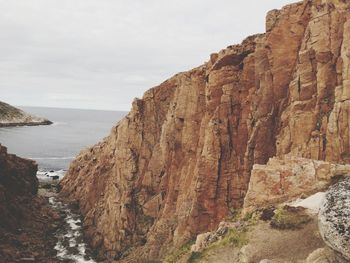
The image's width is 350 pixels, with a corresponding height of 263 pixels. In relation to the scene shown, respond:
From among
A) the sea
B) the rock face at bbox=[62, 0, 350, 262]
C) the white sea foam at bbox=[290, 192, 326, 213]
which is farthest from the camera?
the sea

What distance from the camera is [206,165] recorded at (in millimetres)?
51406

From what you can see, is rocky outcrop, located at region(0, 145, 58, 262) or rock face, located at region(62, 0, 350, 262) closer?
rock face, located at region(62, 0, 350, 262)

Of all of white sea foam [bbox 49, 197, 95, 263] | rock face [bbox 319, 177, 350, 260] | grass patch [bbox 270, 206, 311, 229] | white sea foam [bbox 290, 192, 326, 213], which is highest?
rock face [bbox 319, 177, 350, 260]

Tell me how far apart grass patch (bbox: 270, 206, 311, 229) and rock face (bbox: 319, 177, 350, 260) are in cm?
664

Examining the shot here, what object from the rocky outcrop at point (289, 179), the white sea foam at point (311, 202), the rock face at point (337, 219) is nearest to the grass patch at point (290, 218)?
the white sea foam at point (311, 202)

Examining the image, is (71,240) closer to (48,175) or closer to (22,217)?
(22,217)

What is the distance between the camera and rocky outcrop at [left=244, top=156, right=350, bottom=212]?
30094mm

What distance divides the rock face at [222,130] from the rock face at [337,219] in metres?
16.8

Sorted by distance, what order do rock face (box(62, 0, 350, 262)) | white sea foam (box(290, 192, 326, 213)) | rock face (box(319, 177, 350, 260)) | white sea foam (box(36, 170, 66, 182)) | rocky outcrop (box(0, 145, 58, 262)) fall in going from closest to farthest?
rock face (box(319, 177, 350, 260)) < white sea foam (box(290, 192, 326, 213)) < rock face (box(62, 0, 350, 262)) < rocky outcrop (box(0, 145, 58, 262)) < white sea foam (box(36, 170, 66, 182))

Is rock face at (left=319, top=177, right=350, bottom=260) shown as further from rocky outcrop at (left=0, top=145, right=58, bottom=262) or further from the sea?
the sea

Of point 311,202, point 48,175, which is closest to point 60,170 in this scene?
point 48,175

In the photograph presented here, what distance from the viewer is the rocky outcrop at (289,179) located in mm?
30094

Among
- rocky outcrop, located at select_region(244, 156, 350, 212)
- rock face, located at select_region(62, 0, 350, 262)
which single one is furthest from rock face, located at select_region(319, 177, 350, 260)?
rock face, located at select_region(62, 0, 350, 262)

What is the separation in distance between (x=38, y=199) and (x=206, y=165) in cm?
4757
